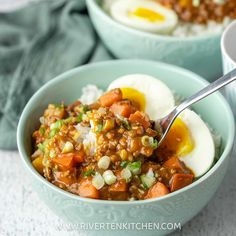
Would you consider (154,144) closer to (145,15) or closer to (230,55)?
(230,55)

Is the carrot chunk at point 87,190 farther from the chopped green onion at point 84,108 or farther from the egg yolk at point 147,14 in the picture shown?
the egg yolk at point 147,14

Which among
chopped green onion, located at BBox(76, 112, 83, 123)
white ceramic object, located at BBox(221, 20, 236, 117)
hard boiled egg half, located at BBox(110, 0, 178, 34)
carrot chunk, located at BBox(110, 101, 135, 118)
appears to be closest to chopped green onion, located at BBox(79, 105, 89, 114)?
chopped green onion, located at BBox(76, 112, 83, 123)

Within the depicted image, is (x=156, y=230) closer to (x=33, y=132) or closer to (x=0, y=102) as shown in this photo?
(x=33, y=132)

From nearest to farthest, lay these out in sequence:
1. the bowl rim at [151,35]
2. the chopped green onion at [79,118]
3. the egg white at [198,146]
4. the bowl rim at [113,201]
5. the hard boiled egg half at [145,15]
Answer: the bowl rim at [113,201] → the egg white at [198,146] → the chopped green onion at [79,118] → the bowl rim at [151,35] → the hard boiled egg half at [145,15]

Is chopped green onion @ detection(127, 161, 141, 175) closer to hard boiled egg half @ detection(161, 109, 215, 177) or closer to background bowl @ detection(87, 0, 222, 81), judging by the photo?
hard boiled egg half @ detection(161, 109, 215, 177)

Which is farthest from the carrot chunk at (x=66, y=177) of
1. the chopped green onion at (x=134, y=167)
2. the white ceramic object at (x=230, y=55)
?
the white ceramic object at (x=230, y=55)

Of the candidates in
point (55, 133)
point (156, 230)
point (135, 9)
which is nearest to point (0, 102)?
point (55, 133)
